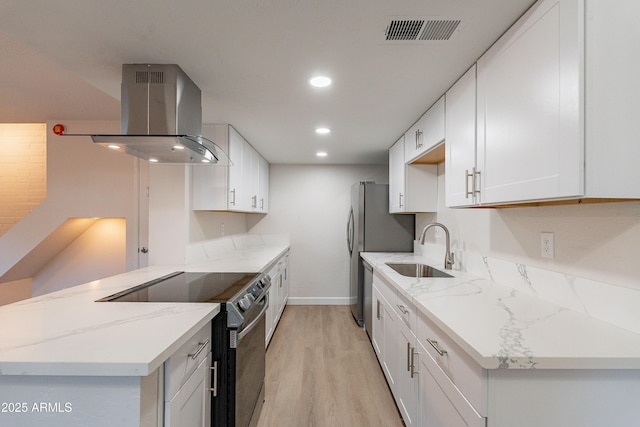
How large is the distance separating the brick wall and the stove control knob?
12.6ft

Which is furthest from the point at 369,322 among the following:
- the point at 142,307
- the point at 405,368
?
the point at 142,307

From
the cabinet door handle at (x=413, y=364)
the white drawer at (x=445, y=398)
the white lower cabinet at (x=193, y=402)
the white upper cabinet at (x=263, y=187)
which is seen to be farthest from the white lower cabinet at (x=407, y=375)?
the white upper cabinet at (x=263, y=187)

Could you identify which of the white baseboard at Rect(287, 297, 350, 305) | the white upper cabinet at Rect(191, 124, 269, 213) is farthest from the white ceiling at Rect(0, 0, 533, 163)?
the white baseboard at Rect(287, 297, 350, 305)

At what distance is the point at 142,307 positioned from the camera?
1405mm

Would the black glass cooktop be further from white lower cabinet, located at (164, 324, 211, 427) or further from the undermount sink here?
the undermount sink

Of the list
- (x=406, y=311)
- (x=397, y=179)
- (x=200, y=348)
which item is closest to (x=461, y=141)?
(x=406, y=311)

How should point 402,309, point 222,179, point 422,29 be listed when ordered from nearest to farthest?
point 422,29 < point 402,309 < point 222,179

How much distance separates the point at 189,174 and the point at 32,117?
6.31 ft

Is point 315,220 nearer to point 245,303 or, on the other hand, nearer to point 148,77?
point 245,303

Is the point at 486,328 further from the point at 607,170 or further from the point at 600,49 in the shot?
the point at 600,49

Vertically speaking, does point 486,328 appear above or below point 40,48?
below

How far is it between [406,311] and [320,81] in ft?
4.88

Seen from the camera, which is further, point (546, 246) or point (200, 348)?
point (546, 246)

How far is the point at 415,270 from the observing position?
2822 millimetres
